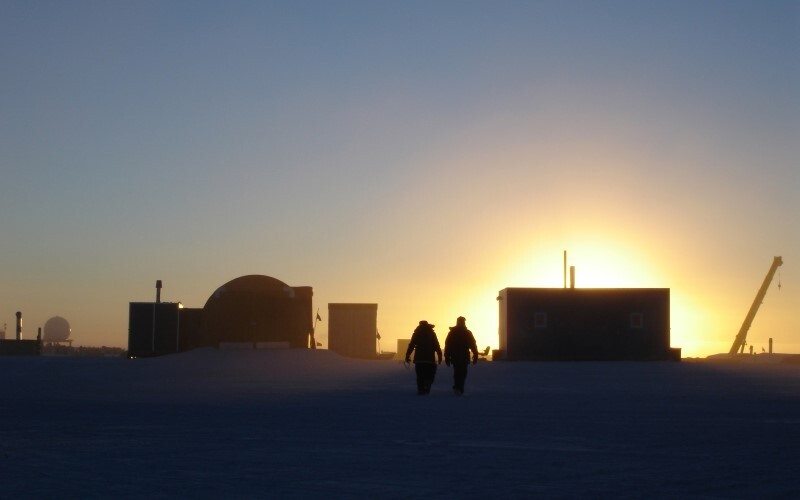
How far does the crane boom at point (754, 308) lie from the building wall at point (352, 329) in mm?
44896

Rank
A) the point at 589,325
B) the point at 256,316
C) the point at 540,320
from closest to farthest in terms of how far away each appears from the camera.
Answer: the point at 256,316
the point at 589,325
the point at 540,320

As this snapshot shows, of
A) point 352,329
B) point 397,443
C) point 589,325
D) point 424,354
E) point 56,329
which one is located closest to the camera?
point 397,443

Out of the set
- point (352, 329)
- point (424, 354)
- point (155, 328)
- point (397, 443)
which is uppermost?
point (352, 329)

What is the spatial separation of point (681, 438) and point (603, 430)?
1390 mm

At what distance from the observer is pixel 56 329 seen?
95500mm

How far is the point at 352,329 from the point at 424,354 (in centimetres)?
3578

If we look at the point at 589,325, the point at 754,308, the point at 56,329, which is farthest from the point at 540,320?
the point at 56,329

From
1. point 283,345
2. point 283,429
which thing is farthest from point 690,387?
point 283,345

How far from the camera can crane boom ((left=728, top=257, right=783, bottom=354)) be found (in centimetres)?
→ 9008

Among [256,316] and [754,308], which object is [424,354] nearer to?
[256,316]

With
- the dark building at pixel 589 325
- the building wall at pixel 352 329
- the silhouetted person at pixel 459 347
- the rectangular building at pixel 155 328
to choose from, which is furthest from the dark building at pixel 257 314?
the silhouetted person at pixel 459 347

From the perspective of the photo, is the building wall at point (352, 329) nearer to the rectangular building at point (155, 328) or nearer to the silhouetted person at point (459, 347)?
the rectangular building at point (155, 328)

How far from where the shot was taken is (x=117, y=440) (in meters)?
12.8

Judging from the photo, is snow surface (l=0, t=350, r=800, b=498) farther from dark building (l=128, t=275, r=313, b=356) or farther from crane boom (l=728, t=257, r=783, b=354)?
crane boom (l=728, t=257, r=783, b=354)
